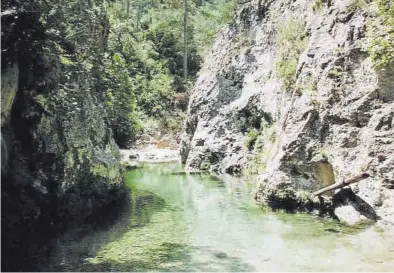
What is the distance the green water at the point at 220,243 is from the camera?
8492 millimetres

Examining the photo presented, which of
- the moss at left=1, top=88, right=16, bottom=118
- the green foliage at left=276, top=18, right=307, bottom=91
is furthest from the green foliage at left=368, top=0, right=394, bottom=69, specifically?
the moss at left=1, top=88, right=16, bottom=118

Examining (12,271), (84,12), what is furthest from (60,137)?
(84,12)

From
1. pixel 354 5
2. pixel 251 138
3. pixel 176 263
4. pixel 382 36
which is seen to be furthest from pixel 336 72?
pixel 251 138

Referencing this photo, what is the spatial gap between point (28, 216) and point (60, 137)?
2053 millimetres

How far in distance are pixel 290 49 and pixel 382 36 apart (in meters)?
6.39

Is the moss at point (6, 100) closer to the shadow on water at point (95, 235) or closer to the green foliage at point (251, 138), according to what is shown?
the shadow on water at point (95, 235)

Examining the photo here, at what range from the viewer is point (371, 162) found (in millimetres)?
11406

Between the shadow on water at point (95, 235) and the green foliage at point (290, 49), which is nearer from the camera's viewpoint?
the shadow on water at point (95, 235)

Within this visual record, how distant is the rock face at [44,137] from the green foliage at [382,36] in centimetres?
766

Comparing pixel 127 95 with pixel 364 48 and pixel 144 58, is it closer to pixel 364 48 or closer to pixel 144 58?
pixel 144 58

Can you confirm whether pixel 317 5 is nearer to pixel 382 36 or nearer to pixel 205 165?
pixel 382 36

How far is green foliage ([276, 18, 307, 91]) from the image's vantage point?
17.4 meters

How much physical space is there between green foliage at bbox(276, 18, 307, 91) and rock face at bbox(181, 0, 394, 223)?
0.12ft

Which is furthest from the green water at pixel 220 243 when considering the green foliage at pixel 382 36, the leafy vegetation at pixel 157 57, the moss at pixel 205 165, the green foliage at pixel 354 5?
the leafy vegetation at pixel 157 57
